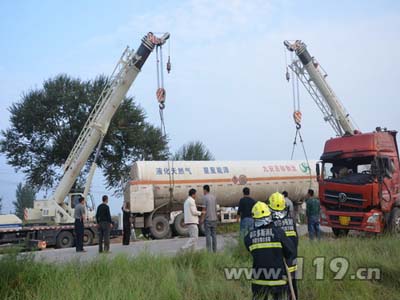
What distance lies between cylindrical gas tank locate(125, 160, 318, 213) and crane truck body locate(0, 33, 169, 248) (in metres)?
2.64

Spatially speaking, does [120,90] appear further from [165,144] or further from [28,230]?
[165,144]

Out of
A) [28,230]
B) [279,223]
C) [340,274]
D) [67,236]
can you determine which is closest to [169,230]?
[67,236]

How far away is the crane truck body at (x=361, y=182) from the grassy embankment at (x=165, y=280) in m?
4.96

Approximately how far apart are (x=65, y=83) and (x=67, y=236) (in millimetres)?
15057

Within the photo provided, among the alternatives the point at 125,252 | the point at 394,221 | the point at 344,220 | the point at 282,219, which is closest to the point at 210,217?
the point at 125,252

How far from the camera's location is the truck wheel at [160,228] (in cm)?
2172

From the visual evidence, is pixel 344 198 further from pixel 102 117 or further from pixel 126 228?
pixel 102 117

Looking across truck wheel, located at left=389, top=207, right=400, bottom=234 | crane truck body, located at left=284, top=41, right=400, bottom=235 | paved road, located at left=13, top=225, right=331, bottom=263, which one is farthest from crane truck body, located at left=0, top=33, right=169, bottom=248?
truck wheel, located at left=389, top=207, right=400, bottom=234

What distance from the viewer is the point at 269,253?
601cm

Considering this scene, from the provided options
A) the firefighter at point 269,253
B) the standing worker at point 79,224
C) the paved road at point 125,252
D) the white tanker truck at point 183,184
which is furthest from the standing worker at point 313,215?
the firefighter at point 269,253

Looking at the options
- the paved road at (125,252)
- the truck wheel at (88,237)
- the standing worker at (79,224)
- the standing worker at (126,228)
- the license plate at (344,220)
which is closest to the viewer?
the paved road at (125,252)

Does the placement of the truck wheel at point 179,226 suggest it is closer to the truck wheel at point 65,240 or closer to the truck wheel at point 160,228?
the truck wheel at point 160,228

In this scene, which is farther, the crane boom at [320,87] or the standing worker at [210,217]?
the crane boom at [320,87]

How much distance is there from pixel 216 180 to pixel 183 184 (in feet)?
5.48
